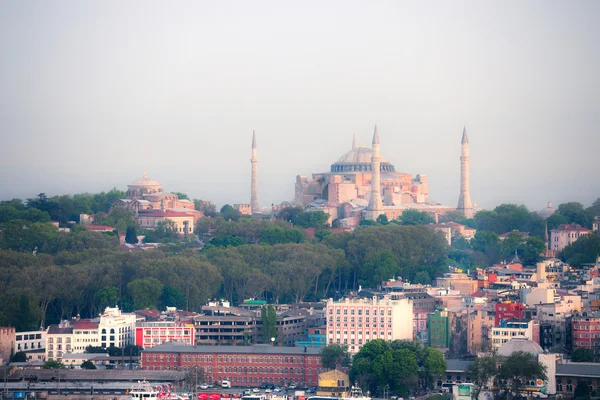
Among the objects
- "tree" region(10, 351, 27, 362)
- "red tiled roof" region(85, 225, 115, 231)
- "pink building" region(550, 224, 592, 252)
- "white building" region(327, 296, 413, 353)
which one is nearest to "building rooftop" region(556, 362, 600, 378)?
"white building" region(327, 296, 413, 353)

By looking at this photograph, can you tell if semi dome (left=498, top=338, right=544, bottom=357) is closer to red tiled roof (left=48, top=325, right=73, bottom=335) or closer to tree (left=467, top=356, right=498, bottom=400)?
tree (left=467, top=356, right=498, bottom=400)

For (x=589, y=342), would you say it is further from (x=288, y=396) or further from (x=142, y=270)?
(x=142, y=270)

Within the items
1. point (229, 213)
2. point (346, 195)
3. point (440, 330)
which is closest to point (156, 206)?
point (229, 213)

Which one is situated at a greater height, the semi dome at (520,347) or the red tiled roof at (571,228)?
the red tiled roof at (571,228)

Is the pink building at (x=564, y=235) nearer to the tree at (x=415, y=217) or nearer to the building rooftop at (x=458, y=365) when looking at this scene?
the tree at (x=415, y=217)

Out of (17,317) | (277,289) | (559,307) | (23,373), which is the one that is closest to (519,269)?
(277,289)

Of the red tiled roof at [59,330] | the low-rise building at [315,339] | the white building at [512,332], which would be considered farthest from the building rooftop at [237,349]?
the white building at [512,332]
